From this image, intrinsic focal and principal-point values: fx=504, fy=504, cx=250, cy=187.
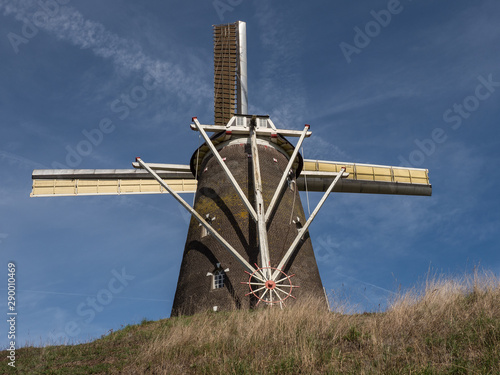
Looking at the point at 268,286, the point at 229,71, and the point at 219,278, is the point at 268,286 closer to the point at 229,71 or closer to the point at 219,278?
the point at 219,278

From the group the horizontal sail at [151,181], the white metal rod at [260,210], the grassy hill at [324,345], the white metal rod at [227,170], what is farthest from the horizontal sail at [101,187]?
the grassy hill at [324,345]

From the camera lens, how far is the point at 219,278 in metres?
16.9

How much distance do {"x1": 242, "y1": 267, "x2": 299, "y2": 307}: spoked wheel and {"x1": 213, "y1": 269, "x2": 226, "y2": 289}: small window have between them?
3.55ft

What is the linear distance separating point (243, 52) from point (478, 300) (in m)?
17.6

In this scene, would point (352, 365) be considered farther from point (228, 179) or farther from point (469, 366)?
point (228, 179)

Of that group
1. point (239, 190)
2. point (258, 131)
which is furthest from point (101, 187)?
point (239, 190)

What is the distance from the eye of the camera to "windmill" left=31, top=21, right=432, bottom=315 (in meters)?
16.4

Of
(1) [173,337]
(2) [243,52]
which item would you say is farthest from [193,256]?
(2) [243,52]

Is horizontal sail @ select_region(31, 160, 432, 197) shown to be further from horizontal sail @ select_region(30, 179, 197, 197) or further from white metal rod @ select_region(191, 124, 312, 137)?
white metal rod @ select_region(191, 124, 312, 137)

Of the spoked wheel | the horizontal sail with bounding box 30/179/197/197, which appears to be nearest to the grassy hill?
the spoked wheel

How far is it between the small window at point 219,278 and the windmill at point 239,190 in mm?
44

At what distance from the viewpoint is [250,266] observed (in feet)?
52.0

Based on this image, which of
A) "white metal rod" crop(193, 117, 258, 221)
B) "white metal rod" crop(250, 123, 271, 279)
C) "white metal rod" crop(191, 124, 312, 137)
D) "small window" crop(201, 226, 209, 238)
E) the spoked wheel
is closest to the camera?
the spoked wheel

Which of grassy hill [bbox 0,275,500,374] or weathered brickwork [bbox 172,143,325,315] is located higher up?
weathered brickwork [bbox 172,143,325,315]
